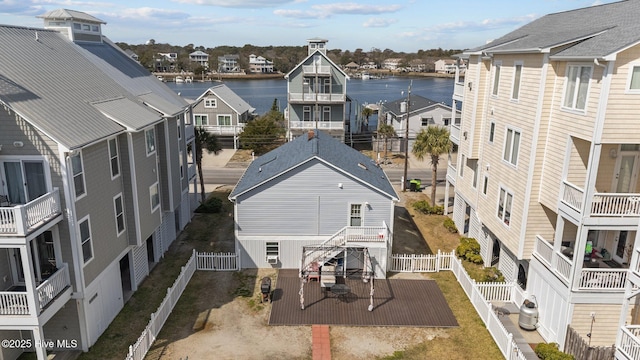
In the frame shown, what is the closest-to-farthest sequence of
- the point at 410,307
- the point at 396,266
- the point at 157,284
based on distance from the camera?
the point at 410,307
the point at 157,284
the point at 396,266

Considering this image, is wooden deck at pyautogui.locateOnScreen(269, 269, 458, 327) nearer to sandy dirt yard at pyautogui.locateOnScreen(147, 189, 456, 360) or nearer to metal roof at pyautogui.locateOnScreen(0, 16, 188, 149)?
sandy dirt yard at pyautogui.locateOnScreen(147, 189, 456, 360)

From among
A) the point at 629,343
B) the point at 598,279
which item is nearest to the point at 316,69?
the point at 598,279

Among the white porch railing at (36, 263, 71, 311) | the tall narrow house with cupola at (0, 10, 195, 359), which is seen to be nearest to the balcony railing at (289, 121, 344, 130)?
the tall narrow house with cupola at (0, 10, 195, 359)

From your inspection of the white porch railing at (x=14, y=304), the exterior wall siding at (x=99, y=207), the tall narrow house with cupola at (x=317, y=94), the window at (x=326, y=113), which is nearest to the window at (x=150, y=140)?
the exterior wall siding at (x=99, y=207)

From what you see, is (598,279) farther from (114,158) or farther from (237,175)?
(237,175)

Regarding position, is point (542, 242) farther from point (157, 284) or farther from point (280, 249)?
point (157, 284)

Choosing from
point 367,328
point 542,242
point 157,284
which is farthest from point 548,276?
point 157,284
